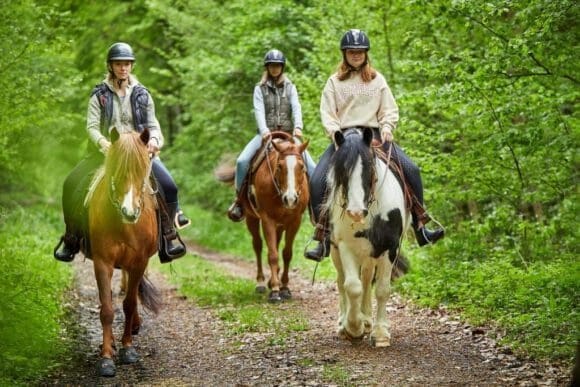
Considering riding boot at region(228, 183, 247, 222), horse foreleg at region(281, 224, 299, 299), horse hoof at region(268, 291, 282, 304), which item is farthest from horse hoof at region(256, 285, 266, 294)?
riding boot at region(228, 183, 247, 222)

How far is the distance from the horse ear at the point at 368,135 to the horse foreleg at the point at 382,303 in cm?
124

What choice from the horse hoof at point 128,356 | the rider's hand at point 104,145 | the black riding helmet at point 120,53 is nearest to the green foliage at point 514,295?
the horse hoof at point 128,356

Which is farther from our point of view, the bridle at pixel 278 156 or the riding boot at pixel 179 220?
the bridle at pixel 278 156

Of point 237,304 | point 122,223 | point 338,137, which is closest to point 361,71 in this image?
point 338,137

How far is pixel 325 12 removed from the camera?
55.2 ft

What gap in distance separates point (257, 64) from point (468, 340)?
13.4 m

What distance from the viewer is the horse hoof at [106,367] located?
24.2ft

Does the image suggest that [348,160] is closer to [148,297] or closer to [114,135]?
[114,135]

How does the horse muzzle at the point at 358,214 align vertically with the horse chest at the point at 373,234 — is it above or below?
above

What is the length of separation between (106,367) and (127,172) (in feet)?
6.13

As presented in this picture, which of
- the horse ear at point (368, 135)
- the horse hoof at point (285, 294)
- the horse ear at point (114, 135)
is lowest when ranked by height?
the horse hoof at point (285, 294)

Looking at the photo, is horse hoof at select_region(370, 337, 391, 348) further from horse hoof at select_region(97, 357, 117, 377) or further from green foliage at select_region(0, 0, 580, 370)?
horse hoof at select_region(97, 357, 117, 377)

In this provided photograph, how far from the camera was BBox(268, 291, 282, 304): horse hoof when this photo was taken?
1152cm

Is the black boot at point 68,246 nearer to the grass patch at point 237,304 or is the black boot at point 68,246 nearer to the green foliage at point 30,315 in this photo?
the green foliage at point 30,315
